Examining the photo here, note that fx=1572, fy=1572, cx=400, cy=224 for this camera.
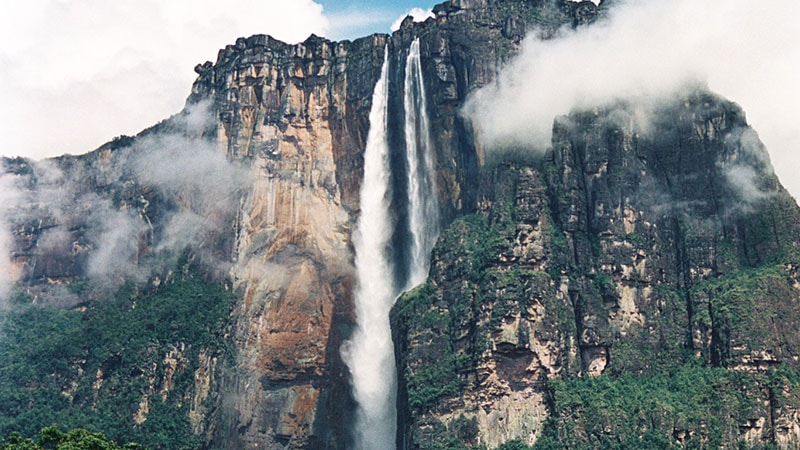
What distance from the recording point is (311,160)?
412ft

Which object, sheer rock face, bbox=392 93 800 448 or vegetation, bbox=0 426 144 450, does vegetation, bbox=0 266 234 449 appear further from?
vegetation, bbox=0 426 144 450

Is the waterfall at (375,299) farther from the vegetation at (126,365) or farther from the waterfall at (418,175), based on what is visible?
the vegetation at (126,365)

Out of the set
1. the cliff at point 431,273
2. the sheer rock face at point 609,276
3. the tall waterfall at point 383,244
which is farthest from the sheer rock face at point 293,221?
the sheer rock face at point 609,276

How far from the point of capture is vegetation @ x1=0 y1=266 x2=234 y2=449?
11550 centimetres

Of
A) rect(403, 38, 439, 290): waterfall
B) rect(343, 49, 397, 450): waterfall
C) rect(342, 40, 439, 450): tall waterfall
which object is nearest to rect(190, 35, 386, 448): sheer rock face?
rect(343, 49, 397, 450): waterfall

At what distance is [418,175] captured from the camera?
4749 inches

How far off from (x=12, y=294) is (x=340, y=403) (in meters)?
34.6

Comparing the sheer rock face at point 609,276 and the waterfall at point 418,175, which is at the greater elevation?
the waterfall at point 418,175

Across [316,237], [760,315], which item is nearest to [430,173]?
[316,237]

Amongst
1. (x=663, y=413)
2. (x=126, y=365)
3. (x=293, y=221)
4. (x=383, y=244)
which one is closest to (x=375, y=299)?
(x=383, y=244)

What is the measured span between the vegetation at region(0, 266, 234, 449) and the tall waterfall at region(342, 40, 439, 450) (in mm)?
10573

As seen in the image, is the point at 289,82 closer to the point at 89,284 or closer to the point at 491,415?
the point at 89,284

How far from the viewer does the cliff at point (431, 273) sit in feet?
338

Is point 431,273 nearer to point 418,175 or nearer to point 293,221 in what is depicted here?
point 418,175
